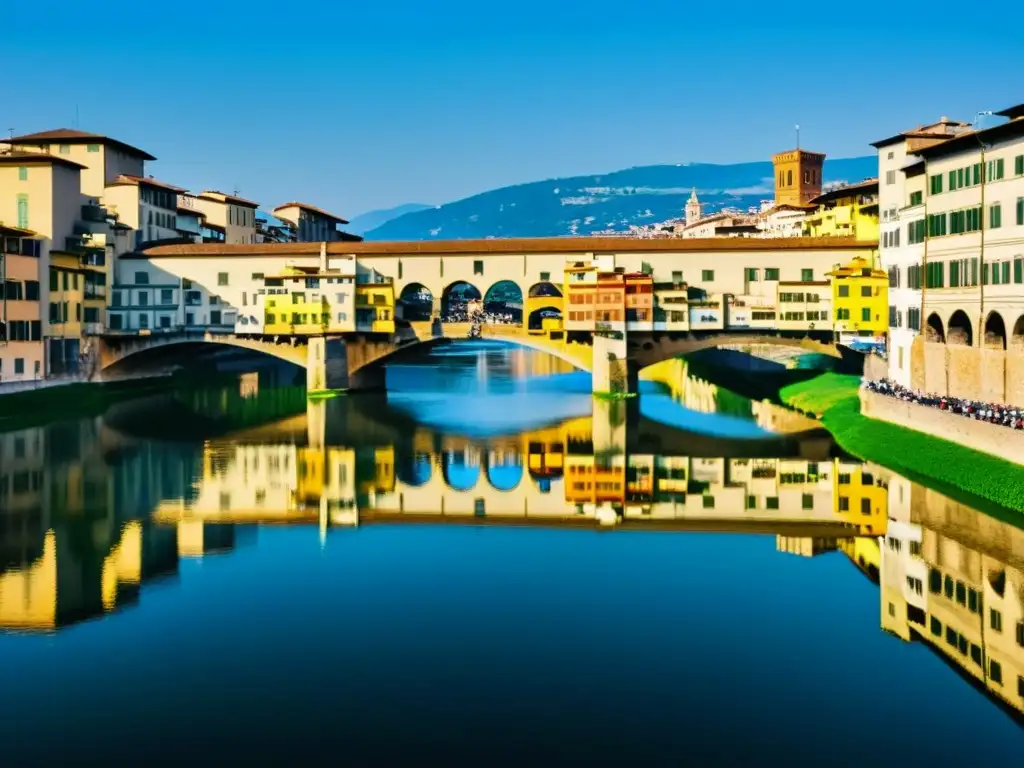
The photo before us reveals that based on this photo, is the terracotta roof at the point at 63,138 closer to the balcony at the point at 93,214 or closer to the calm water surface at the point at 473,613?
the balcony at the point at 93,214

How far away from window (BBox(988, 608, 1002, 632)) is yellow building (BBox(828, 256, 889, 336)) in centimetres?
3335

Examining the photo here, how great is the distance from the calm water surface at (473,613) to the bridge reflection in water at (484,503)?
115 mm

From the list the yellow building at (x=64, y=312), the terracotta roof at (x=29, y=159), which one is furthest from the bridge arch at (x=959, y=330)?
the terracotta roof at (x=29, y=159)

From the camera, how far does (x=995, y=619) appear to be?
2055 cm

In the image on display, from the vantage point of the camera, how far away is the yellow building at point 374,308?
2366 inches

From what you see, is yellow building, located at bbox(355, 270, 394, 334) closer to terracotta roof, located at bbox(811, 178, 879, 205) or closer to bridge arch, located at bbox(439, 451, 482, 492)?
bridge arch, located at bbox(439, 451, 482, 492)

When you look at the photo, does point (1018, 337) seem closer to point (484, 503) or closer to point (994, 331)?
point (994, 331)

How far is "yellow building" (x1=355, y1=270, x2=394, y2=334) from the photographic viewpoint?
60.1 metres

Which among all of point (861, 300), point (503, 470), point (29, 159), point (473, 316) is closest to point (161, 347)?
point (29, 159)

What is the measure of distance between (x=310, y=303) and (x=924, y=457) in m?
35.4

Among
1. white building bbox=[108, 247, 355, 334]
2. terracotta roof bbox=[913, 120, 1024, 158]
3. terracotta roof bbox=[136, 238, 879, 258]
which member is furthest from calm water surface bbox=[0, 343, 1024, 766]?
white building bbox=[108, 247, 355, 334]

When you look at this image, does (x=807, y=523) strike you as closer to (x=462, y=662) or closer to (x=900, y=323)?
(x=462, y=662)

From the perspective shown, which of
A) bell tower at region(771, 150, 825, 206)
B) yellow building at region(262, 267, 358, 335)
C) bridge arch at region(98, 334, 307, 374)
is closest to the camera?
yellow building at region(262, 267, 358, 335)

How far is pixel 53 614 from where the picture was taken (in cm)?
2141
